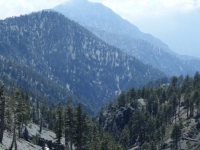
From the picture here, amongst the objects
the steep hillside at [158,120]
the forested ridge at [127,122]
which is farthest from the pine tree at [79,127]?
the steep hillside at [158,120]

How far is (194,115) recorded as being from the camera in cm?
11769

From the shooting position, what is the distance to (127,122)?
15100 centimetres

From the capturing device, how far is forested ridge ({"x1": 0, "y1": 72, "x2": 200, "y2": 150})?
59.2 meters

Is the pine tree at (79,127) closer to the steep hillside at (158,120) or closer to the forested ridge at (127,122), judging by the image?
the forested ridge at (127,122)

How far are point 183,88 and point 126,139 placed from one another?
5457 cm

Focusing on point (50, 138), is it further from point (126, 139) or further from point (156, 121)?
point (156, 121)

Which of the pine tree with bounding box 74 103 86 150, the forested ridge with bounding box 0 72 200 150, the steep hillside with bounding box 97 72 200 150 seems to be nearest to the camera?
the pine tree with bounding box 74 103 86 150

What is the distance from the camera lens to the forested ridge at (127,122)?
59188 mm

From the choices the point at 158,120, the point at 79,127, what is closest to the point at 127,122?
the point at 158,120

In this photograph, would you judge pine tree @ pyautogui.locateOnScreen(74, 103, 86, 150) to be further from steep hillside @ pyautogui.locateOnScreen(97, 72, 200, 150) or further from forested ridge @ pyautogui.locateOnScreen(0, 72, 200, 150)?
steep hillside @ pyautogui.locateOnScreen(97, 72, 200, 150)

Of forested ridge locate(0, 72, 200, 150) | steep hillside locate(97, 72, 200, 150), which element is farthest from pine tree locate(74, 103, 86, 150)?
steep hillside locate(97, 72, 200, 150)

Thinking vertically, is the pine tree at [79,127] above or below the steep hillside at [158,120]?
above

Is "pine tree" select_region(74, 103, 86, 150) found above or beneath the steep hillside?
above

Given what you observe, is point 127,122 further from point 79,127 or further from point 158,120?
point 79,127
